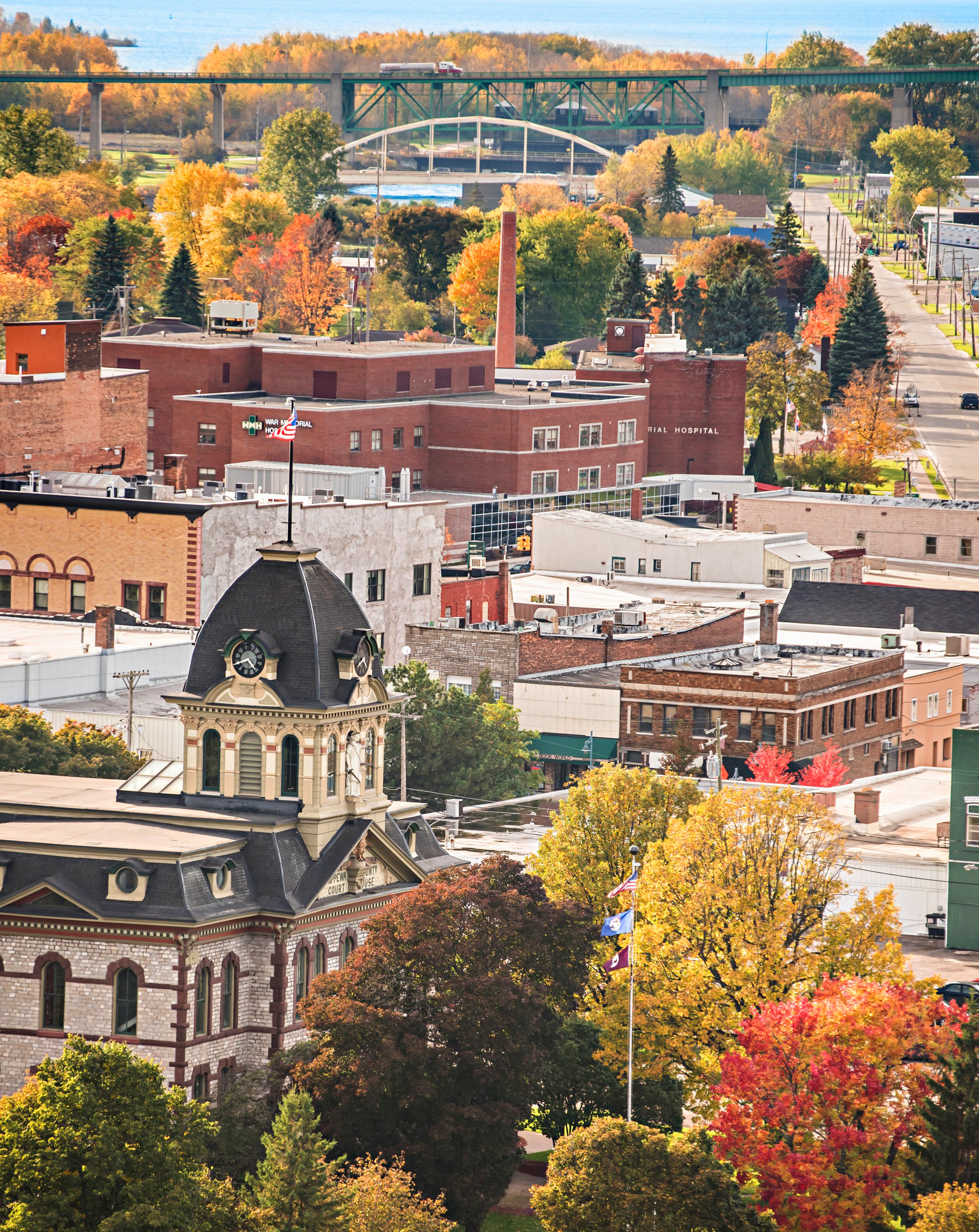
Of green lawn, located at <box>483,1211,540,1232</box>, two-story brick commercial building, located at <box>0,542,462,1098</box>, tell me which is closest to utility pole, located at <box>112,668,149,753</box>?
two-story brick commercial building, located at <box>0,542,462,1098</box>

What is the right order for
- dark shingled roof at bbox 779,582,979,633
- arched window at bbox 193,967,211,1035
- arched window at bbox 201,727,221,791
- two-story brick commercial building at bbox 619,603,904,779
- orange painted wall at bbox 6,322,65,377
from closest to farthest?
arched window at bbox 193,967,211,1035
arched window at bbox 201,727,221,791
two-story brick commercial building at bbox 619,603,904,779
dark shingled roof at bbox 779,582,979,633
orange painted wall at bbox 6,322,65,377

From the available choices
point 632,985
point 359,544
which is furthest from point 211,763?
point 359,544

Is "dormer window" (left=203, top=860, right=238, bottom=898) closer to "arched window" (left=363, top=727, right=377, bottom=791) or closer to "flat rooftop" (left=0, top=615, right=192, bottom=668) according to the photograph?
"arched window" (left=363, top=727, right=377, bottom=791)

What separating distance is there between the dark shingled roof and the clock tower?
82.2m

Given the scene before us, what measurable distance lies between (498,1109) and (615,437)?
130919mm

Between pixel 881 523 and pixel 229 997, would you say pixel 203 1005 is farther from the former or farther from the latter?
pixel 881 523

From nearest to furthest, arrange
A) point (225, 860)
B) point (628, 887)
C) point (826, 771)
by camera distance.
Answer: point (225, 860)
point (628, 887)
point (826, 771)

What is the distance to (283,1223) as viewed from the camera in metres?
56.8

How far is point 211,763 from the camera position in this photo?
71625mm

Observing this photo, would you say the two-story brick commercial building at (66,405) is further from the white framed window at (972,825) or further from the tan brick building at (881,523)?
the white framed window at (972,825)

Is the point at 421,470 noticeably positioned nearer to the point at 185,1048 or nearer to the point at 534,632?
the point at 534,632

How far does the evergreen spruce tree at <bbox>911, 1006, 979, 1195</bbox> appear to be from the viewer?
62.6 m

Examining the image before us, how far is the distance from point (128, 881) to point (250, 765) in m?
5.27

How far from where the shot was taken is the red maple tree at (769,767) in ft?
364
